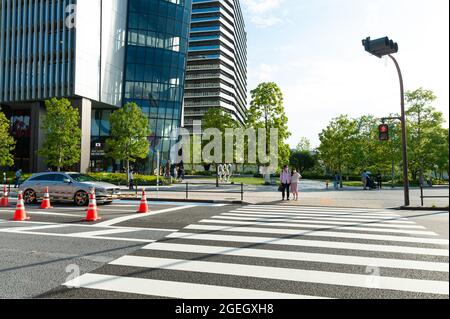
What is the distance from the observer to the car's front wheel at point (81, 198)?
1408 cm

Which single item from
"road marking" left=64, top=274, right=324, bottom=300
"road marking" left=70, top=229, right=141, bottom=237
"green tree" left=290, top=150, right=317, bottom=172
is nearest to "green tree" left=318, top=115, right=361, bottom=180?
"road marking" left=70, top=229, right=141, bottom=237

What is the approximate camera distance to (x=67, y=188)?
14375mm

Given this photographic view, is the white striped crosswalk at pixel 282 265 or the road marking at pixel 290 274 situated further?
the road marking at pixel 290 274

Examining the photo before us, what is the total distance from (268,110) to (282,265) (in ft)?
100

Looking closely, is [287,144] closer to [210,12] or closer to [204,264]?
[204,264]

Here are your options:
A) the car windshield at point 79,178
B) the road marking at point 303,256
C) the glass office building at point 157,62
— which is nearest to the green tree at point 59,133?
the glass office building at point 157,62

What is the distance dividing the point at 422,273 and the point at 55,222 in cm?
946

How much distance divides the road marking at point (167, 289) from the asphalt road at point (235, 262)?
1 centimetres

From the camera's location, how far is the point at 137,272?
4.88 meters

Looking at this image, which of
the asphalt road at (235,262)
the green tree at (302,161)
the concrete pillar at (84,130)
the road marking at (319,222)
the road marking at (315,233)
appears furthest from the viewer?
the green tree at (302,161)

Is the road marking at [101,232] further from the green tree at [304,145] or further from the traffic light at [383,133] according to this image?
the green tree at [304,145]

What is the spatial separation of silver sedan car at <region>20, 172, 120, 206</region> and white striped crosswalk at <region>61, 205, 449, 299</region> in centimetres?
722

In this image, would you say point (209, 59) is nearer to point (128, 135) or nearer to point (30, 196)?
point (128, 135)

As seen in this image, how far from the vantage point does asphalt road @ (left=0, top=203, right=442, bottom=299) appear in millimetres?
4152
